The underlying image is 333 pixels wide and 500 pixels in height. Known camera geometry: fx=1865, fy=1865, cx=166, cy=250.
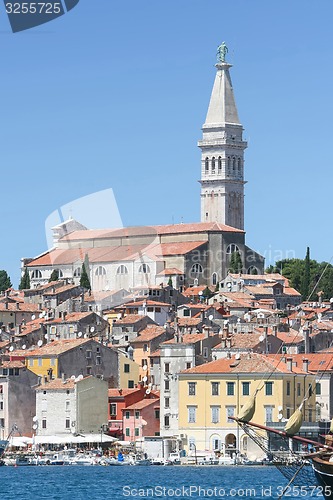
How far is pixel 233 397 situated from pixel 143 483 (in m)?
16.0

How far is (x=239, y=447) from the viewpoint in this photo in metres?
79.2

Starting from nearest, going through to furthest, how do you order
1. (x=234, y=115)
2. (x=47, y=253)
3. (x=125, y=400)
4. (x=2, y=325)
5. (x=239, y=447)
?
(x=239, y=447) < (x=125, y=400) < (x=2, y=325) < (x=47, y=253) < (x=234, y=115)

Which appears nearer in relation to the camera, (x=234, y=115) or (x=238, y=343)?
(x=238, y=343)

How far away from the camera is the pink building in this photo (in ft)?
284

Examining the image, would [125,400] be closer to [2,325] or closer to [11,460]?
[11,460]

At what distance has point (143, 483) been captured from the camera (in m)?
65.0

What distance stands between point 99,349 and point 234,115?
66.5m

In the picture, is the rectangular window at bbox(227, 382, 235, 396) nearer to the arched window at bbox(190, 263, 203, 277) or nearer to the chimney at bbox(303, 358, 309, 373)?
the chimney at bbox(303, 358, 309, 373)

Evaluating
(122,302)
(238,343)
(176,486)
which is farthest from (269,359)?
(122,302)

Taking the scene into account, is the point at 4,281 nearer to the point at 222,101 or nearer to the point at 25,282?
the point at 25,282

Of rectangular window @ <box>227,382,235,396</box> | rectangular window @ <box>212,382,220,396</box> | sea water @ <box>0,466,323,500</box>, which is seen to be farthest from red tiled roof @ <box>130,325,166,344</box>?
sea water @ <box>0,466,323,500</box>

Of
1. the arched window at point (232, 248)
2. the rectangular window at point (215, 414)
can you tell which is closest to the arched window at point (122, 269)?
the arched window at point (232, 248)

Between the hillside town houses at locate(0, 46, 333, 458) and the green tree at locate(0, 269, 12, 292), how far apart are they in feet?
6.35

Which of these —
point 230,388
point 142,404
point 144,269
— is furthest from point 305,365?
point 144,269
